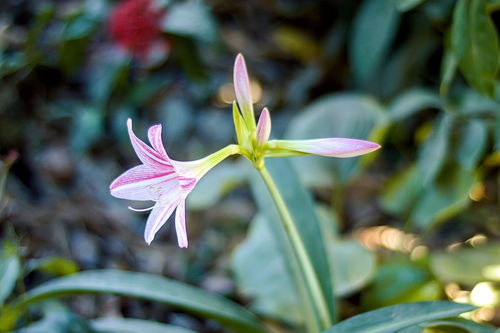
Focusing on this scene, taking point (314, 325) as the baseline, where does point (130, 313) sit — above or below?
above

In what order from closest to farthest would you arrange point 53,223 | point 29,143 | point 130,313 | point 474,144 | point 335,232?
point 474,144 < point 335,232 < point 130,313 < point 53,223 < point 29,143

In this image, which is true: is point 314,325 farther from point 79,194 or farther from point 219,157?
point 79,194

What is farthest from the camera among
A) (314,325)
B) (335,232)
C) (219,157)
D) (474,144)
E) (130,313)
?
(130,313)

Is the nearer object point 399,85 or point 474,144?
point 474,144

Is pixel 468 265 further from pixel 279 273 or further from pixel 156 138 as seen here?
pixel 156 138

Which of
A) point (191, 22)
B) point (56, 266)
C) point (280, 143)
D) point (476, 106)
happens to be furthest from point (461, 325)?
point (191, 22)

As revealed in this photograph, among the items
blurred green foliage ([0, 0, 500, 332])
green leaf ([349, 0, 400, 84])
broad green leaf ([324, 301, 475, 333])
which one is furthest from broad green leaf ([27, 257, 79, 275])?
green leaf ([349, 0, 400, 84])

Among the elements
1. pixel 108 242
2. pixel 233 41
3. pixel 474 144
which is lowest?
pixel 474 144

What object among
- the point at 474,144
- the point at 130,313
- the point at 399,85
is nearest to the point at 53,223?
the point at 130,313
